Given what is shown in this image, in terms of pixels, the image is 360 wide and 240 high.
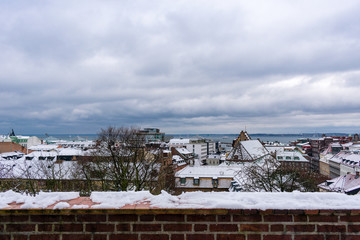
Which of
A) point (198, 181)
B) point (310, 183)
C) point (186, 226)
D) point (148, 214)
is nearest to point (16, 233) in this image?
point (148, 214)

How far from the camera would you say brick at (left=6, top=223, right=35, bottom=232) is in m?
2.85

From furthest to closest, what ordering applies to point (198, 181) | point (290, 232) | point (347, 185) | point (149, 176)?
point (198, 181) → point (347, 185) → point (149, 176) → point (290, 232)

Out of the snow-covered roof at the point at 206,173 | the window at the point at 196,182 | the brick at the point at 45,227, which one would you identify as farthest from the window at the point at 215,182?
the brick at the point at 45,227

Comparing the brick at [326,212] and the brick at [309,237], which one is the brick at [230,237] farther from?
the brick at [326,212]

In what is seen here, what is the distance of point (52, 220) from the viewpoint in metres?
2.84

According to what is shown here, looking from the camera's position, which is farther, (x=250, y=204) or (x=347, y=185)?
(x=347, y=185)

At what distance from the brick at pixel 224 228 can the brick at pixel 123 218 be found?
86cm

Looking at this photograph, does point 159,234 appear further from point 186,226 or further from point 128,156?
point 128,156

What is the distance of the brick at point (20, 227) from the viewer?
9.35 ft

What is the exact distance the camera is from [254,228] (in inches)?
111

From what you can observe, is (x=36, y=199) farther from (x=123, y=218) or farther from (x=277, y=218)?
(x=277, y=218)

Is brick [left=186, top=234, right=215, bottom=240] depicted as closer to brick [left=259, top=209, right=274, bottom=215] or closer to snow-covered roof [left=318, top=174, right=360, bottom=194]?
brick [left=259, top=209, right=274, bottom=215]

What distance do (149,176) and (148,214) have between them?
64.2 feet

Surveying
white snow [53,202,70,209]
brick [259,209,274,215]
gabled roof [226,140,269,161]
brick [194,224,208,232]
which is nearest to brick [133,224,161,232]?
brick [194,224,208,232]
